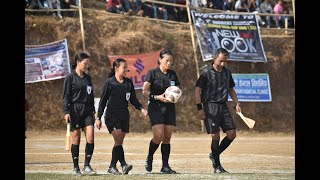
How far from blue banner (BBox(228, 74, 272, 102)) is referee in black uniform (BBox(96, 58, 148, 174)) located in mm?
18414

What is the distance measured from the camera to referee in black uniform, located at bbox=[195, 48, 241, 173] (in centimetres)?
1442

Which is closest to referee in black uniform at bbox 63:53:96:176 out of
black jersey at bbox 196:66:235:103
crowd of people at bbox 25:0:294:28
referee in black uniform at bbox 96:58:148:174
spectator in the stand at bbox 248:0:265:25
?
referee in black uniform at bbox 96:58:148:174

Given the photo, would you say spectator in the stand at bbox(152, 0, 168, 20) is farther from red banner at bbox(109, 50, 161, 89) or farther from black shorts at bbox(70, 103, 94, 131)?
black shorts at bbox(70, 103, 94, 131)

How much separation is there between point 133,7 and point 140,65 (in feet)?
13.6

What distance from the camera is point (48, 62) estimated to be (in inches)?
1215

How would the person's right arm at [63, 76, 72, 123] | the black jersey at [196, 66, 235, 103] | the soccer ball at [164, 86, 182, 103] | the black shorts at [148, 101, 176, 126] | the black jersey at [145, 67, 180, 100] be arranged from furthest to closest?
1. the black jersey at [196, 66, 235, 103]
2. the black jersey at [145, 67, 180, 100]
3. the black shorts at [148, 101, 176, 126]
4. the soccer ball at [164, 86, 182, 103]
5. the person's right arm at [63, 76, 72, 123]

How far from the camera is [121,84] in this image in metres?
14.2

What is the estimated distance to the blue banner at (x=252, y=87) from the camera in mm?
32500

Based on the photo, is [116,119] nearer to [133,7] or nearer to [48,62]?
[48,62]

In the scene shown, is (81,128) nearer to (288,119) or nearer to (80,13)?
(80,13)

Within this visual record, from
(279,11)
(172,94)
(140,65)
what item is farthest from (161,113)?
(279,11)

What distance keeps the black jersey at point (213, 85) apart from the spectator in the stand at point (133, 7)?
1971cm
